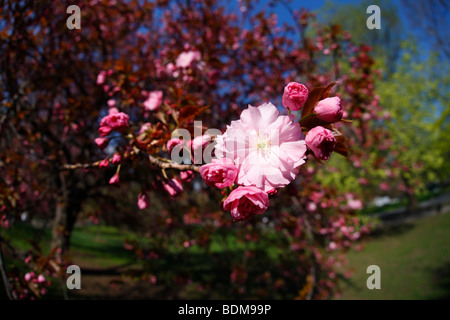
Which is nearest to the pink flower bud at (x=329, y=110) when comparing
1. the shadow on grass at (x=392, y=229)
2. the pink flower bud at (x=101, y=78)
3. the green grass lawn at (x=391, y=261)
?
the pink flower bud at (x=101, y=78)

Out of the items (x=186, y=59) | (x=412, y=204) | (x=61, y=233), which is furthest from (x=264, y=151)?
(x=412, y=204)

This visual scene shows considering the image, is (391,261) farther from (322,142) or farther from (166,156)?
(322,142)

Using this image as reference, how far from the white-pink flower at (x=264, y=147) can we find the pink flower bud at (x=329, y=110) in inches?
3.6

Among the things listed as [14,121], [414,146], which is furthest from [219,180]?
[414,146]

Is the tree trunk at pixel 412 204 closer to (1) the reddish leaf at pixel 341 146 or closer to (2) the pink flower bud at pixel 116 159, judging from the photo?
(1) the reddish leaf at pixel 341 146

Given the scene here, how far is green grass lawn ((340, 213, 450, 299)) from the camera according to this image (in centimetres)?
607

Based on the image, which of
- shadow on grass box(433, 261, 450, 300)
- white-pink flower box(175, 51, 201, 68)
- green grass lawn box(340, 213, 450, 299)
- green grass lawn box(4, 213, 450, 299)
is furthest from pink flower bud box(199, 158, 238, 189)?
shadow on grass box(433, 261, 450, 300)

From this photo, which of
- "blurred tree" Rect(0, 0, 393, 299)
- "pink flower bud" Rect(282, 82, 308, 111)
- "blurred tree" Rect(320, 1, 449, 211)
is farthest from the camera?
"blurred tree" Rect(320, 1, 449, 211)

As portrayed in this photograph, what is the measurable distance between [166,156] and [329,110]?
7.12 ft

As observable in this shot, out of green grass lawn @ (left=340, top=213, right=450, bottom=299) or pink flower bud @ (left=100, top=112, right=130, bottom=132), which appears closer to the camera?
pink flower bud @ (left=100, top=112, right=130, bottom=132)

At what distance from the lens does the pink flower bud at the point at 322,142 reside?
76cm

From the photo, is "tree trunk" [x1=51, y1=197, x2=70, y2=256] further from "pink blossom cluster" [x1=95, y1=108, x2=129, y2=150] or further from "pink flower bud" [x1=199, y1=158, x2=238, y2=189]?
"pink flower bud" [x1=199, y1=158, x2=238, y2=189]

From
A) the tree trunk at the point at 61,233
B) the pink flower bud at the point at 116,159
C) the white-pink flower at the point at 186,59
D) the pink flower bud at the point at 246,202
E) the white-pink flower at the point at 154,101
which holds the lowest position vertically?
the tree trunk at the point at 61,233

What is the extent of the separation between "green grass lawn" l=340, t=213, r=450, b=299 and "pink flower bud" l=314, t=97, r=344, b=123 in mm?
6205
